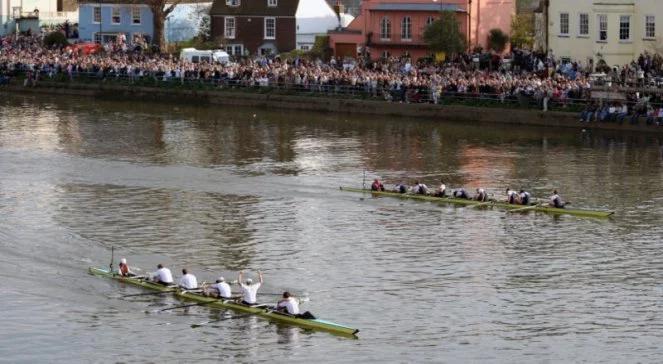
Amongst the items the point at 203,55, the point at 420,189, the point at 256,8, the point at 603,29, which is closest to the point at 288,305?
the point at 420,189

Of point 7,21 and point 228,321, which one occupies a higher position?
point 7,21

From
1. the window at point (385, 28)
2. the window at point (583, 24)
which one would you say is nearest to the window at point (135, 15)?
the window at point (385, 28)

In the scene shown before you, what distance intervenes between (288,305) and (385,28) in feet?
186

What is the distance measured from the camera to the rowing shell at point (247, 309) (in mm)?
42938

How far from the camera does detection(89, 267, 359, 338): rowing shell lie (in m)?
42.9

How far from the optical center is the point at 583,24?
295ft

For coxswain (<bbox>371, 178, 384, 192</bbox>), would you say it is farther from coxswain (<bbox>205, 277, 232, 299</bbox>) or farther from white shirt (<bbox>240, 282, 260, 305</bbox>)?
white shirt (<bbox>240, 282, 260, 305</bbox>)

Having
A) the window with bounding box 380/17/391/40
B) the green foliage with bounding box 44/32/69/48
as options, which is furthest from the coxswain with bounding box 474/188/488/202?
the green foliage with bounding box 44/32/69/48

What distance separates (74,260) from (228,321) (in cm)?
929

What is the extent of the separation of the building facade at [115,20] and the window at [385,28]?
22261 mm

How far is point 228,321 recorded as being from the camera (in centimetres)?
4466

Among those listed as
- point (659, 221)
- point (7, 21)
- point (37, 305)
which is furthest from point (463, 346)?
point (7, 21)

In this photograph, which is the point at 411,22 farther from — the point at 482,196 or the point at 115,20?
the point at 482,196

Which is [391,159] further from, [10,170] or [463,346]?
[463,346]
